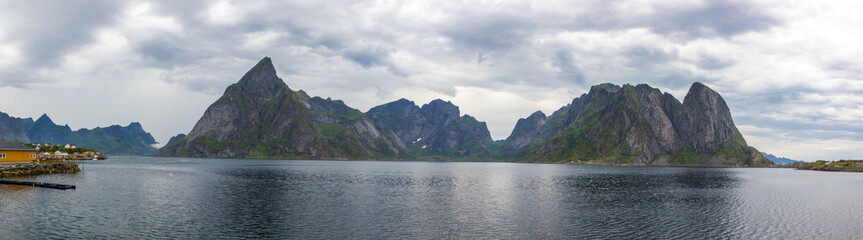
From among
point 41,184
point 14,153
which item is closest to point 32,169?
point 14,153

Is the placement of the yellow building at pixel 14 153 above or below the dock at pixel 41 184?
above

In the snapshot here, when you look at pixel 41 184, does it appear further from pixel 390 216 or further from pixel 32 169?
pixel 390 216

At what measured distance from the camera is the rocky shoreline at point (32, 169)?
367 feet

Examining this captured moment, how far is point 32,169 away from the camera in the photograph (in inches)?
4889

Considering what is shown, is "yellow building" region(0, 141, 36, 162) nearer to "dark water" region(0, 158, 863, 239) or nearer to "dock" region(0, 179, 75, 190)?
"dock" region(0, 179, 75, 190)

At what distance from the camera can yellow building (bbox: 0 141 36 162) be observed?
12044 centimetres

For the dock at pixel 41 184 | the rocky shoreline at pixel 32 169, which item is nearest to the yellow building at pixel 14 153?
the rocky shoreline at pixel 32 169

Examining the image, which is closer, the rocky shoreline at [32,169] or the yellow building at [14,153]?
the rocky shoreline at [32,169]

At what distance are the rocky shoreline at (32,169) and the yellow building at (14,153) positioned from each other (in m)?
4.51

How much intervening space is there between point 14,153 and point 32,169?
7.54 metres

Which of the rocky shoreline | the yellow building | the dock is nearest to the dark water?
the dock

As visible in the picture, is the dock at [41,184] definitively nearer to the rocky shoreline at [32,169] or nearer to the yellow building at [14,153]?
the rocky shoreline at [32,169]

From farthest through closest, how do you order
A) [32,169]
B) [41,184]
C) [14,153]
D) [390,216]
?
[14,153]
[32,169]
[41,184]
[390,216]

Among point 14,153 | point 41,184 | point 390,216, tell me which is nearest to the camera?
point 390,216
